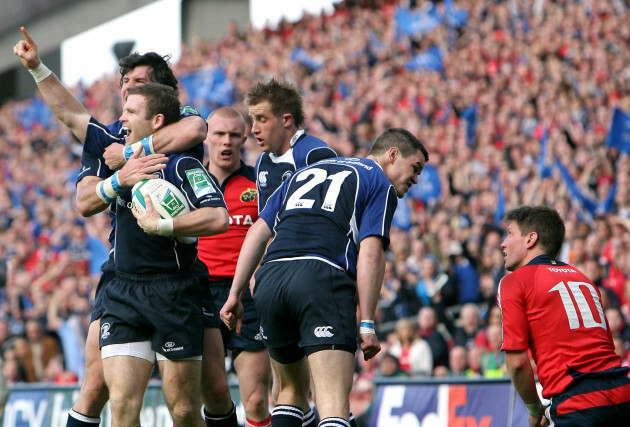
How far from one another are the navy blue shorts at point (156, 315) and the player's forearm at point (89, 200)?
0.43m

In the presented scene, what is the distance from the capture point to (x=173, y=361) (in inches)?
213

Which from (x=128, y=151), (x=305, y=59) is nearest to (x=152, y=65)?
(x=128, y=151)

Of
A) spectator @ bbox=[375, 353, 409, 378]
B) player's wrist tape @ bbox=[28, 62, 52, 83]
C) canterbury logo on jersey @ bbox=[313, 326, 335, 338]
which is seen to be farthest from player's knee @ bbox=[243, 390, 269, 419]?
spectator @ bbox=[375, 353, 409, 378]

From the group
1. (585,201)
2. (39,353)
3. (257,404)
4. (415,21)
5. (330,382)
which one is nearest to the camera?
(330,382)

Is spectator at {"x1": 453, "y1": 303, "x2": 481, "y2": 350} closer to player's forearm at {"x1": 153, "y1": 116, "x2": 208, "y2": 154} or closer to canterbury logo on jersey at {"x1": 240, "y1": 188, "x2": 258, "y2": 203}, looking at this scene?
canterbury logo on jersey at {"x1": 240, "y1": 188, "x2": 258, "y2": 203}

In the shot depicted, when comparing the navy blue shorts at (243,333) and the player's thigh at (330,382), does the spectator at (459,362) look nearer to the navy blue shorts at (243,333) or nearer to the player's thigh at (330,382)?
the navy blue shorts at (243,333)

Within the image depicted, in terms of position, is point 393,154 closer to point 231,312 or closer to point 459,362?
point 231,312

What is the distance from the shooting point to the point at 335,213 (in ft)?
17.5

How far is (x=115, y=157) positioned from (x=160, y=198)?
527 millimetres

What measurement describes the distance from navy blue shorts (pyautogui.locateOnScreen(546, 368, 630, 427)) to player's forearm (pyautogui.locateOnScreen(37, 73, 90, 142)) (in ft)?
10.9

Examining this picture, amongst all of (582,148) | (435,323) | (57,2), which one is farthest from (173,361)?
(57,2)

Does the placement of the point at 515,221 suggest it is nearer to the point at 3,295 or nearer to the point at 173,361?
the point at 173,361

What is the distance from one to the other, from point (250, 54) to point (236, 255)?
17734mm

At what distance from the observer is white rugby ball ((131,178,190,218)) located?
530cm
